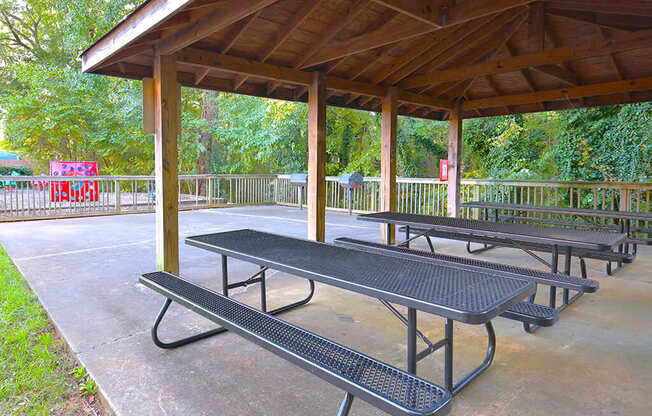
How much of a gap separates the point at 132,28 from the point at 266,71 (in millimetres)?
1563

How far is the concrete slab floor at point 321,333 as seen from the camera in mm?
1916

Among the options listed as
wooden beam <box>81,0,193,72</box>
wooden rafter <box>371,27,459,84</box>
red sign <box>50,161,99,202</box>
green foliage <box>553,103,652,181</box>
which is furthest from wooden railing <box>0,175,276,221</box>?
green foliage <box>553,103,652,181</box>

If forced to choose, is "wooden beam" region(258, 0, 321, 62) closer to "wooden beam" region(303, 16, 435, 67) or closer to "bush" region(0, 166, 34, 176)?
"wooden beam" region(303, 16, 435, 67)

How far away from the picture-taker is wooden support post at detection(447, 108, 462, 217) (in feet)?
22.5

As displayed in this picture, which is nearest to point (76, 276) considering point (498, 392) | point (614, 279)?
point (498, 392)

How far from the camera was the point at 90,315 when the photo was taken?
9.88ft

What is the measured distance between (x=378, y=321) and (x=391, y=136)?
3.28m

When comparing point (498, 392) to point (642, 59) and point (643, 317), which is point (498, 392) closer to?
point (643, 317)

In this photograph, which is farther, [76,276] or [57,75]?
[57,75]

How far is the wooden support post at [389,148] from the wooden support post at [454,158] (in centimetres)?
169

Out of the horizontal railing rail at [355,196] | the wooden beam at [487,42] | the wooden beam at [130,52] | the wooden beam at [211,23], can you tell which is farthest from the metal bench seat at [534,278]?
the horizontal railing rail at [355,196]

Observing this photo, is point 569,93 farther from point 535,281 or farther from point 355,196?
point 355,196


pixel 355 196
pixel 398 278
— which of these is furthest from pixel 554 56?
pixel 355 196

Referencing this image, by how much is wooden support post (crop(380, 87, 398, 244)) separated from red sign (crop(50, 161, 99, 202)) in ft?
22.5
